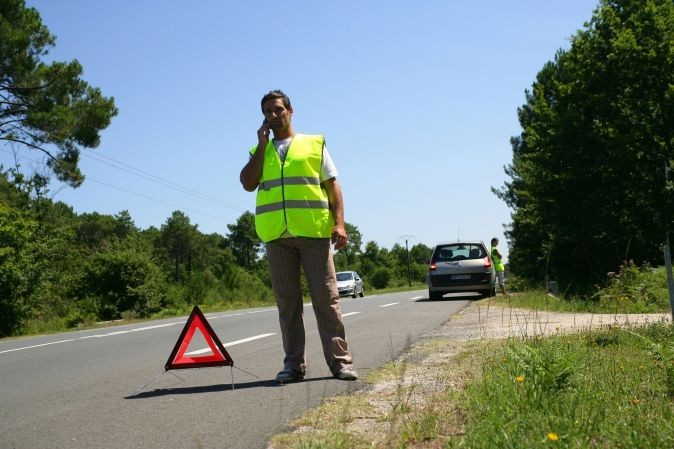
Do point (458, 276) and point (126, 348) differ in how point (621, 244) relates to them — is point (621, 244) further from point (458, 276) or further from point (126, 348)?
point (458, 276)

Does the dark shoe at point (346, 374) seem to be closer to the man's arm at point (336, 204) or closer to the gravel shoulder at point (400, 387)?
the gravel shoulder at point (400, 387)

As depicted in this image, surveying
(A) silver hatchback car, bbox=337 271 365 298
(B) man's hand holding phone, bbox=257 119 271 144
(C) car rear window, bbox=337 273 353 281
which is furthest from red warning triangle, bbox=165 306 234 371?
(C) car rear window, bbox=337 273 353 281

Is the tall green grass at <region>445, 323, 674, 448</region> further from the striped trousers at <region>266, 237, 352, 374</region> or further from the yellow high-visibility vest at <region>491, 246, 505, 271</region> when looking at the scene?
the yellow high-visibility vest at <region>491, 246, 505, 271</region>

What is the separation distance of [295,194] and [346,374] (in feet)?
4.45

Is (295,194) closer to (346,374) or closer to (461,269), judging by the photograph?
(346,374)

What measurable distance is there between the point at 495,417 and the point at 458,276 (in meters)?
17.8

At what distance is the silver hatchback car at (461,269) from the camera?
20781 mm

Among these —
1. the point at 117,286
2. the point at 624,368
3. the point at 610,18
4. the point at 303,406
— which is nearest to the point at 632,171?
the point at 610,18

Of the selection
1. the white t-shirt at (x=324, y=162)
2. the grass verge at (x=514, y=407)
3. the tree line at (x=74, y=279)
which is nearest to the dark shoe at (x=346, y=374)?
the grass verge at (x=514, y=407)

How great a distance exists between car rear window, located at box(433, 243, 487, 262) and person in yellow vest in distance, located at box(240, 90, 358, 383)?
16.0m

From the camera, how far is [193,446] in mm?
3562

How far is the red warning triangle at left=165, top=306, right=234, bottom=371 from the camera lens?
5.68 metres

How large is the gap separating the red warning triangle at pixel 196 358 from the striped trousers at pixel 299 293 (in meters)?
0.52

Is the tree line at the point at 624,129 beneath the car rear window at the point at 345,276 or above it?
above
